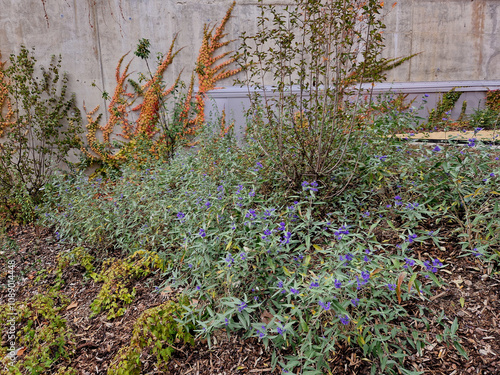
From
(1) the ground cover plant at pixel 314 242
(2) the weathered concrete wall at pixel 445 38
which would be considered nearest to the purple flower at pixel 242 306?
(1) the ground cover plant at pixel 314 242

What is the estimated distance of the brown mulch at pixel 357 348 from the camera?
163cm

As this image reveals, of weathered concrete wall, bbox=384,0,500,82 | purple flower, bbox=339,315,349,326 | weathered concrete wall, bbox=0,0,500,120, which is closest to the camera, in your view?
purple flower, bbox=339,315,349,326

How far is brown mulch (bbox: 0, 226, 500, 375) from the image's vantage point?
1.63m

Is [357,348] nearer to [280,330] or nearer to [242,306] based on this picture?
[280,330]

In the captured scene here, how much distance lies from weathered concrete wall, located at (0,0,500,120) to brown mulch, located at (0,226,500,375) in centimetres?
464

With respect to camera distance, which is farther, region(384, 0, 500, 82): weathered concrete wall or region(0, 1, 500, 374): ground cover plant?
region(384, 0, 500, 82): weathered concrete wall

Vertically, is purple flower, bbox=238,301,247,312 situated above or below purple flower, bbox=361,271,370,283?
below

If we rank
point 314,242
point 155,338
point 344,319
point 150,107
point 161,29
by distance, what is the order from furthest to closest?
point 150,107, point 161,29, point 314,242, point 155,338, point 344,319

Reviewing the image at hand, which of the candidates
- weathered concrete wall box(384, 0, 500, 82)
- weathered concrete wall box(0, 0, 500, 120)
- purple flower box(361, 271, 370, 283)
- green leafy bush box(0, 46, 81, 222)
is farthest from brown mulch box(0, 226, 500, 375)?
weathered concrete wall box(384, 0, 500, 82)

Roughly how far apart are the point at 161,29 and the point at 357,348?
5926 mm

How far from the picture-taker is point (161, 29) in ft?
19.0

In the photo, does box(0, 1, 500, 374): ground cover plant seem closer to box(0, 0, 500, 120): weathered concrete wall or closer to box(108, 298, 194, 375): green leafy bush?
box(108, 298, 194, 375): green leafy bush

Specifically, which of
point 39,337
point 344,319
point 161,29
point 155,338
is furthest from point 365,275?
point 161,29

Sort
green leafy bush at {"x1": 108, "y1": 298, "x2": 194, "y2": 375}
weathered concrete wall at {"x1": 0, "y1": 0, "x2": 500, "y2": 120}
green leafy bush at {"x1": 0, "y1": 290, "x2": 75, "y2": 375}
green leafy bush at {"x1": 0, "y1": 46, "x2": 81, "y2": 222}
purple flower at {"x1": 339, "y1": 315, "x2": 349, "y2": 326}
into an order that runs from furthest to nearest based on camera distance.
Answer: weathered concrete wall at {"x1": 0, "y1": 0, "x2": 500, "y2": 120} → green leafy bush at {"x1": 0, "y1": 46, "x2": 81, "y2": 222} → green leafy bush at {"x1": 0, "y1": 290, "x2": 75, "y2": 375} → green leafy bush at {"x1": 108, "y1": 298, "x2": 194, "y2": 375} → purple flower at {"x1": 339, "y1": 315, "x2": 349, "y2": 326}
